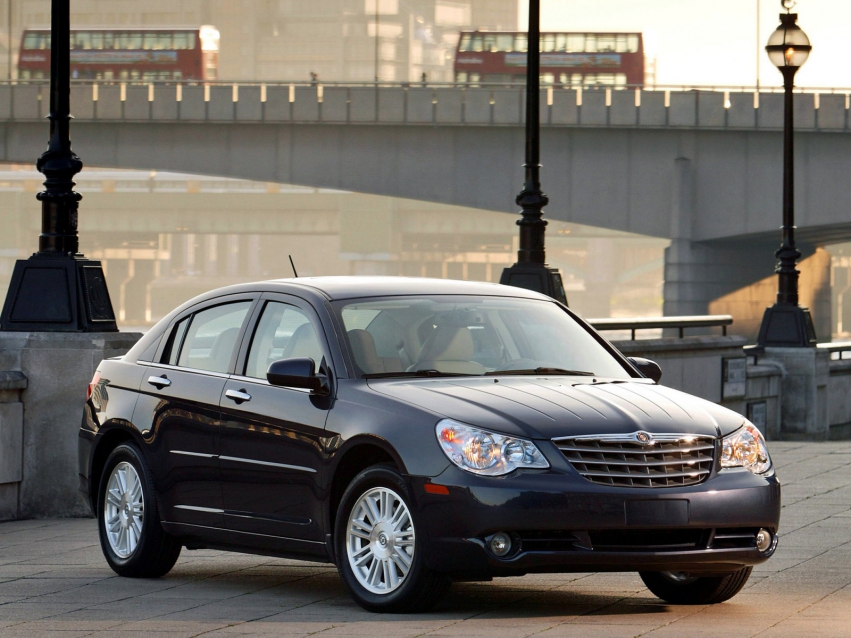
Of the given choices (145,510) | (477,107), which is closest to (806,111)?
(477,107)

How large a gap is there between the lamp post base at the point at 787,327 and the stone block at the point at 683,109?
56.2ft

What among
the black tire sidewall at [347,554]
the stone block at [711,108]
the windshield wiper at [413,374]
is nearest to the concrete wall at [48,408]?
the windshield wiper at [413,374]

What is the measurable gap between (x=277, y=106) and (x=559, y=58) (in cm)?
1366

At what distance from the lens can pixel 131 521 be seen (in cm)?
882

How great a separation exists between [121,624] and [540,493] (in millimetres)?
1871

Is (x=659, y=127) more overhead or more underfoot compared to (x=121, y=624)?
more overhead

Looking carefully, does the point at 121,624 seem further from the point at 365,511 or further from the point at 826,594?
the point at 826,594

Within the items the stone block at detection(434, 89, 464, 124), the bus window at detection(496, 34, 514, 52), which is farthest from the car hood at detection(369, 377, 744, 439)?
the bus window at detection(496, 34, 514, 52)

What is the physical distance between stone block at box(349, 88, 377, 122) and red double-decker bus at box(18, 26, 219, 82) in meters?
→ 14.5

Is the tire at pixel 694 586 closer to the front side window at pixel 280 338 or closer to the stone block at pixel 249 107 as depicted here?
the front side window at pixel 280 338

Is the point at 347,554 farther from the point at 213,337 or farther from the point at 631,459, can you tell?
the point at 213,337

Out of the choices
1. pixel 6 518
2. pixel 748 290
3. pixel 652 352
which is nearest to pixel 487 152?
pixel 748 290

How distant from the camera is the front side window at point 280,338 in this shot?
794 cm

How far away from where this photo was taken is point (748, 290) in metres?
52.3
